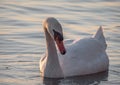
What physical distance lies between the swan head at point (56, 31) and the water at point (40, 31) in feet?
3.04

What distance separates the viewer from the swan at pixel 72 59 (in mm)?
12203

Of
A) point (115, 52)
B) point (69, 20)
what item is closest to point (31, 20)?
point (69, 20)

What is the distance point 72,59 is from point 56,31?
1208 mm

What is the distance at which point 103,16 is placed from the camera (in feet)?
54.5

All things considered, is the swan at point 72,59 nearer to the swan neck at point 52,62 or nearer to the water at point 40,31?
the swan neck at point 52,62

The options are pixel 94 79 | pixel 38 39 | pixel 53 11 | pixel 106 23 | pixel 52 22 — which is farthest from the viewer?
pixel 53 11

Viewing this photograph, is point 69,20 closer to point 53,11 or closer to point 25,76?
point 53,11

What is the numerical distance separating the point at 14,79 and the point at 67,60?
4.03 feet

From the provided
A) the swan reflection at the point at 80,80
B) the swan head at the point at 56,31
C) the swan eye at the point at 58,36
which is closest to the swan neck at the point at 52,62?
the swan reflection at the point at 80,80

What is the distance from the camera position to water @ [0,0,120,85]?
1211 cm

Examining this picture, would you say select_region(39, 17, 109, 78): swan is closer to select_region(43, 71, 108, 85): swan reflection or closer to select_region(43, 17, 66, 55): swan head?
select_region(43, 17, 66, 55): swan head

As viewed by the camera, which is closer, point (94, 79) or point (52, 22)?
point (52, 22)

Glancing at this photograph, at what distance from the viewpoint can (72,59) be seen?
40.6 ft

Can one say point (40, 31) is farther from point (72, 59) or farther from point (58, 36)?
point (58, 36)
